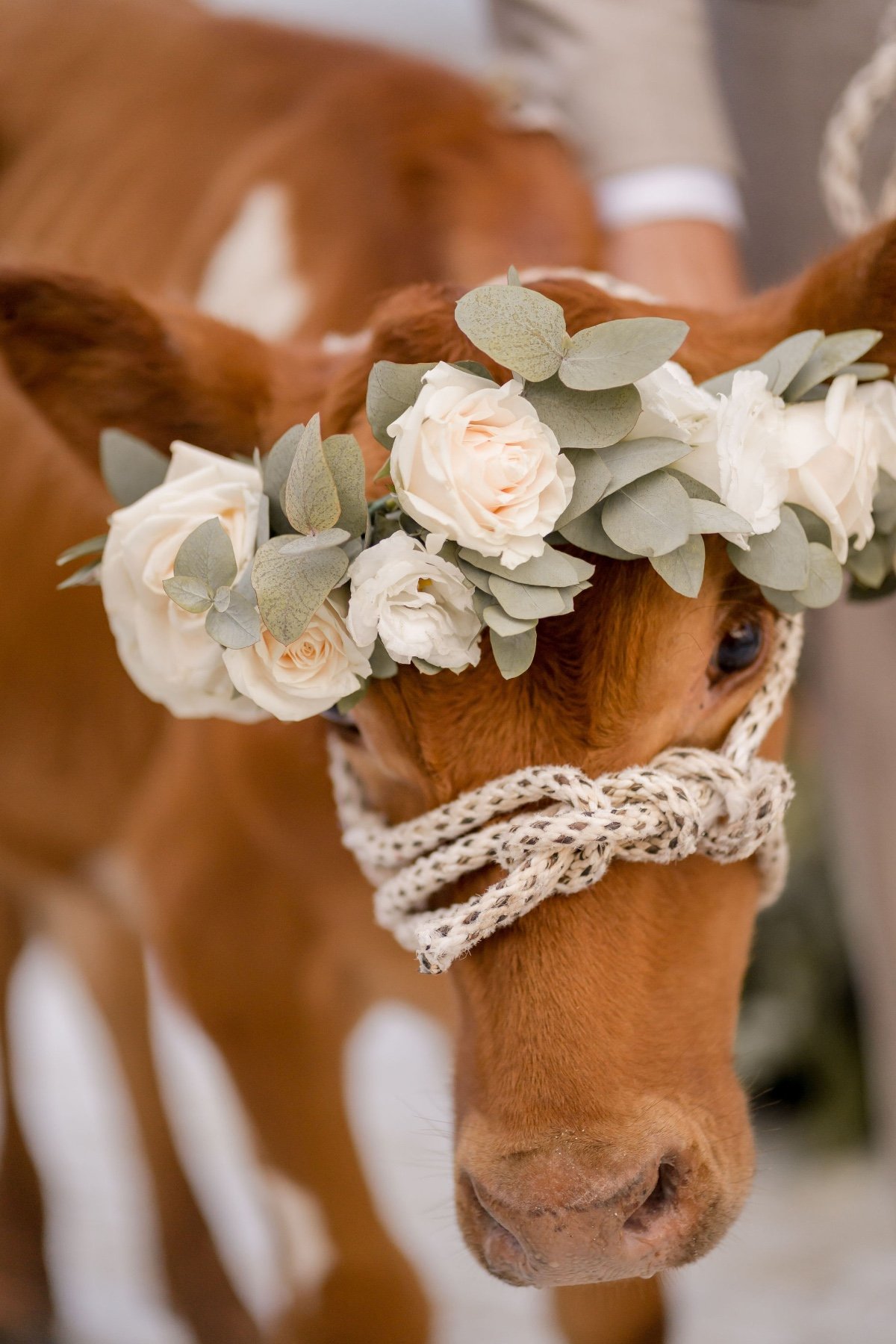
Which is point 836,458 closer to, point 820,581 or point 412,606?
point 820,581

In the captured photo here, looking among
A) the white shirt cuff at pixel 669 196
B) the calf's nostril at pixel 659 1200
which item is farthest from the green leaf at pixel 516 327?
the white shirt cuff at pixel 669 196

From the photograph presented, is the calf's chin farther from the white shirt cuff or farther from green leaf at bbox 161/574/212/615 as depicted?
the white shirt cuff

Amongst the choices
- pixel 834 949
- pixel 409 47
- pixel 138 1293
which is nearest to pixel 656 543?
pixel 409 47

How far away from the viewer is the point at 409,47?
201 centimetres

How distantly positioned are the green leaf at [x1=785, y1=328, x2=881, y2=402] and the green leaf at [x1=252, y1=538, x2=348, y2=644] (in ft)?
1.21

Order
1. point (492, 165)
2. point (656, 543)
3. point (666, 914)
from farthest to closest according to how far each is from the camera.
Answer: point (492, 165)
point (666, 914)
point (656, 543)

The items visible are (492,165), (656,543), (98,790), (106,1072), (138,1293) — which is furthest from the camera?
(106,1072)

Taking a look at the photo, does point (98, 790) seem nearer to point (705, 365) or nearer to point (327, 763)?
point (327, 763)

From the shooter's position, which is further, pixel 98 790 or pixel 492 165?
pixel 98 790

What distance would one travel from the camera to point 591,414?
81 cm

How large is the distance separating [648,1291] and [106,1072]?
135 cm

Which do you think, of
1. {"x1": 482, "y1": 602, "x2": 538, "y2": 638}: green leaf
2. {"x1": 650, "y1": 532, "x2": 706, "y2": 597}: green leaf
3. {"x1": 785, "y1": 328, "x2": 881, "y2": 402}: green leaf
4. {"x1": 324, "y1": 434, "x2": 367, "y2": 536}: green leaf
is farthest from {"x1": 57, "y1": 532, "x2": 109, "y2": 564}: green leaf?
{"x1": 785, "y1": 328, "x2": 881, "y2": 402}: green leaf

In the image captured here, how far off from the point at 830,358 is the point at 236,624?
1.58 feet

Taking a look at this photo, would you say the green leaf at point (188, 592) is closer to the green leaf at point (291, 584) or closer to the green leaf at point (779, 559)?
the green leaf at point (291, 584)
